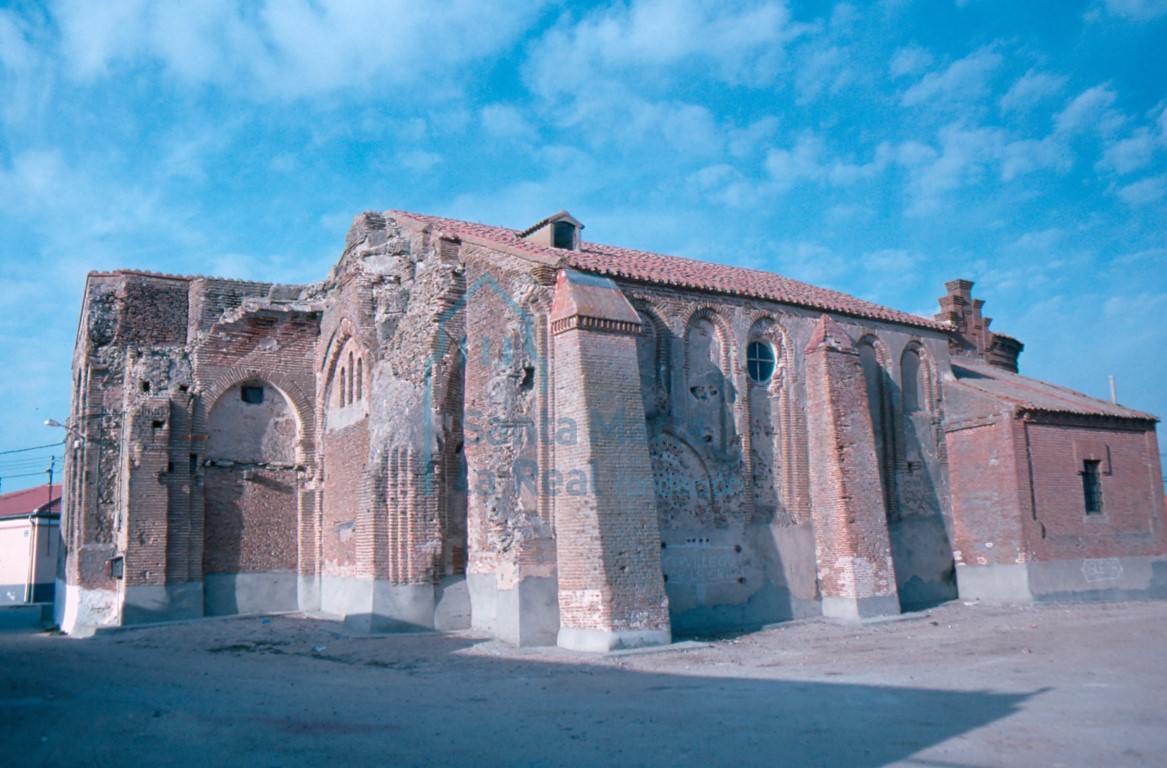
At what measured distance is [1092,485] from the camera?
756 inches

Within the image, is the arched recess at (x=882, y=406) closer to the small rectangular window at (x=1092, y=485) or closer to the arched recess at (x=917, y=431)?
the arched recess at (x=917, y=431)

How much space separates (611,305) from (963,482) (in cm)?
1002

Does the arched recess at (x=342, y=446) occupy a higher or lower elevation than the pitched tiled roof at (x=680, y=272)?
lower

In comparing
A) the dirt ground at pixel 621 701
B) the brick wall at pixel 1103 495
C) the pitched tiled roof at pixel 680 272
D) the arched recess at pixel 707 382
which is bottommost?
the dirt ground at pixel 621 701

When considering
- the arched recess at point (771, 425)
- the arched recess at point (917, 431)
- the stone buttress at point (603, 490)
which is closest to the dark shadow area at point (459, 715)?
the stone buttress at point (603, 490)

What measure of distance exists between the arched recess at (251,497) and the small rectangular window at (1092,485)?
17.4 m

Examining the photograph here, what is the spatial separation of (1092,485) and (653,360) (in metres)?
11.1

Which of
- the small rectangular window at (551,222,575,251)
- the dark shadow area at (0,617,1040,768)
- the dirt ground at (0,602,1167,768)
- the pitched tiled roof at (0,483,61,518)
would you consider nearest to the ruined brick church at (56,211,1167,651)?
the small rectangular window at (551,222,575,251)

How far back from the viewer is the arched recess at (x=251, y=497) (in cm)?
1908

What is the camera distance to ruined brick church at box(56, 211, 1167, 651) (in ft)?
43.0

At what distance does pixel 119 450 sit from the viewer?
19578 mm

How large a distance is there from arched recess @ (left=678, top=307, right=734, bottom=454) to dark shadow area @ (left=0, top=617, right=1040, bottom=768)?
15.5 ft

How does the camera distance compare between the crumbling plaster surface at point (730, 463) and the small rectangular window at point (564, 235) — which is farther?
the small rectangular window at point (564, 235)

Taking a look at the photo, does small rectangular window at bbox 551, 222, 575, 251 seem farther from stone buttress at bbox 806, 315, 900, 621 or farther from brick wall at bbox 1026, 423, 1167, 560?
brick wall at bbox 1026, 423, 1167, 560
